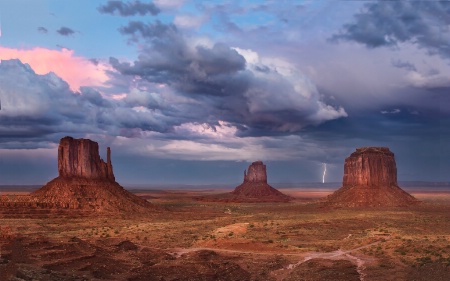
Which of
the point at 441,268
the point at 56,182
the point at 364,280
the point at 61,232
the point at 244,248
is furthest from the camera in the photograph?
the point at 56,182

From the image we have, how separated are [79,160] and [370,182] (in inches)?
3401

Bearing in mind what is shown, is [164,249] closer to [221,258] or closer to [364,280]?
[221,258]

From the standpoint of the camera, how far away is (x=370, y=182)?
138 meters

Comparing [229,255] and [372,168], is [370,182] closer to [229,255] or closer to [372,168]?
[372,168]

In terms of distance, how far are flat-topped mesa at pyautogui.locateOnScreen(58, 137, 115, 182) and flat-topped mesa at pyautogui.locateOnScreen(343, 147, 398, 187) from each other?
7803 cm

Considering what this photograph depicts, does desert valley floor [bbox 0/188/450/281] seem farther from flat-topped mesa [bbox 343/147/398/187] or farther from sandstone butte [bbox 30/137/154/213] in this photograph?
flat-topped mesa [bbox 343/147/398/187]

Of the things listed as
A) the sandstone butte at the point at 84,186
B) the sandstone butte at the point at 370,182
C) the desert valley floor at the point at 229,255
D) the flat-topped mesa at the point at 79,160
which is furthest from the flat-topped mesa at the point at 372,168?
the flat-topped mesa at the point at 79,160

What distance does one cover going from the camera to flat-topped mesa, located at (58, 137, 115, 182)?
342 ft

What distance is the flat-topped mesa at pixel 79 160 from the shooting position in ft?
342

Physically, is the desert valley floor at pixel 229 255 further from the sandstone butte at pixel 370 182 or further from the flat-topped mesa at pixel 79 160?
the sandstone butte at pixel 370 182

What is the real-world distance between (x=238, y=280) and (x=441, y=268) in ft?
56.6

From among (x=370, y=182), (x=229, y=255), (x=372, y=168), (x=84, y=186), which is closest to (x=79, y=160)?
(x=84, y=186)

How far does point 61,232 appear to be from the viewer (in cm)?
6800

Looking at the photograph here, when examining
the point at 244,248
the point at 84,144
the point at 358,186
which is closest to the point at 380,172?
the point at 358,186
